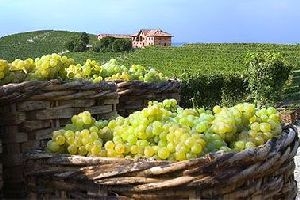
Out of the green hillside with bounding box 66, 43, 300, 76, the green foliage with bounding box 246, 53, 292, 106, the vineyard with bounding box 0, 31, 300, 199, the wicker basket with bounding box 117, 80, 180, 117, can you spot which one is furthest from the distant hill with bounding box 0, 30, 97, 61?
the vineyard with bounding box 0, 31, 300, 199

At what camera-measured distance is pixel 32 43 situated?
251 ft

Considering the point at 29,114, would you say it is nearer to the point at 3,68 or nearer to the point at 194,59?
the point at 3,68

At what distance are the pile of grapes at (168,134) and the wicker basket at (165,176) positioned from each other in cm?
9

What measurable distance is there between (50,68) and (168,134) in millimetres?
964

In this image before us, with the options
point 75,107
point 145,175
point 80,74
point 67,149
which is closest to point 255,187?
point 145,175

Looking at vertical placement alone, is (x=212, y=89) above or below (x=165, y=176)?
below

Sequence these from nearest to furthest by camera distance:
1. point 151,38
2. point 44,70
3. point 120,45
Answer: point 44,70 < point 120,45 < point 151,38

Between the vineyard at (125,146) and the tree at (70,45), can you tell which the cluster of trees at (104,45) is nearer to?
the tree at (70,45)

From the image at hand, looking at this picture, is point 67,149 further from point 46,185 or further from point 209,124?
point 209,124

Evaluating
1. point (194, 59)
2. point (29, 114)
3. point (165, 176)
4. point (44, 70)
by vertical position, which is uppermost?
point (44, 70)

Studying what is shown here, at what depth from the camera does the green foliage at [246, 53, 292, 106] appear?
65.1ft

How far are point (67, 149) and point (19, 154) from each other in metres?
0.36

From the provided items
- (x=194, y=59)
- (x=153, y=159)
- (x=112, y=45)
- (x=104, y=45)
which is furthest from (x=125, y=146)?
(x=104, y=45)

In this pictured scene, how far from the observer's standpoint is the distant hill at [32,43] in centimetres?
6291
